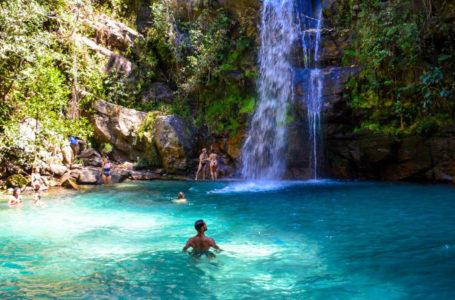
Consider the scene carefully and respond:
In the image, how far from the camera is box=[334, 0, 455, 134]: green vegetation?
13.5 metres

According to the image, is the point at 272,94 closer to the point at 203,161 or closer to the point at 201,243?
the point at 203,161

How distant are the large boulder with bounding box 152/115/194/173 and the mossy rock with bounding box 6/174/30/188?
6.13 meters

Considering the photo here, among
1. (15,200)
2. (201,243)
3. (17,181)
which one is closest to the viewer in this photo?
(201,243)

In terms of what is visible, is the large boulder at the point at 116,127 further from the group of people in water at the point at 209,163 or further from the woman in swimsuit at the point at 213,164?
the woman in swimsuit at the point at 213,164

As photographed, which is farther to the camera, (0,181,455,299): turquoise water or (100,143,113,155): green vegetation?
(100,143,113,155): green vegetation

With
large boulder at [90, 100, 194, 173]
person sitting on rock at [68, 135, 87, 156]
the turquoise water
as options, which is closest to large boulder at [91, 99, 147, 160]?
large boulder at [90, 100, 194, 173]

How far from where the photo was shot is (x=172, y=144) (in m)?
17.5

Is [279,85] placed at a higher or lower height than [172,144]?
higher

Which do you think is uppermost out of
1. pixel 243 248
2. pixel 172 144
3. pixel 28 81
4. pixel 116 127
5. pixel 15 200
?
pixel 28 81

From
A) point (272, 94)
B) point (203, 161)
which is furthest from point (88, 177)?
point (272, 94)

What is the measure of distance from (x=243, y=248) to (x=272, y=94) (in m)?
12.3

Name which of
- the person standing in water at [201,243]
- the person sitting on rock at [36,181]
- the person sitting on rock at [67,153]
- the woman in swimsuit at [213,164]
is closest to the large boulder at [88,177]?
the person sitting on rock at [67,153]

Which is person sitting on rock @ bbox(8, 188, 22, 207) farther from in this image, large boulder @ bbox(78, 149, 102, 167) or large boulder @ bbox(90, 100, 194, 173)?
large boulder @ bbox(90, 100, 194, 173)

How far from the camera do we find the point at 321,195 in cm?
1118
